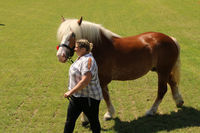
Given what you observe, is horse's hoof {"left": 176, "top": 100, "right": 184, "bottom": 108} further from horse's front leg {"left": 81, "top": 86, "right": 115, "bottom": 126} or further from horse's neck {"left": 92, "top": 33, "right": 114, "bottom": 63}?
horse's neck {"left": 92, "top": 33, "right": 114, "bottom": 63}

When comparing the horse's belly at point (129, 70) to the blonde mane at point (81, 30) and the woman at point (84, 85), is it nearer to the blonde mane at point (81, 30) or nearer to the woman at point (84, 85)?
the blonde mane at point (81, 30)

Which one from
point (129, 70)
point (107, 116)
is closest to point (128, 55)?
point (129, 70)

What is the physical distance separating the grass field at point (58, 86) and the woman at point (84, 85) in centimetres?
113

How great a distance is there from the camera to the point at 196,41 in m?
11.3

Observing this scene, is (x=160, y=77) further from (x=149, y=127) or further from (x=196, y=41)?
(x=196, y=41)

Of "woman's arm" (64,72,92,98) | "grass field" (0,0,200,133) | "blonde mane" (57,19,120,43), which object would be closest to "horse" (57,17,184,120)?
"blonde mane" (57,19,120,43)

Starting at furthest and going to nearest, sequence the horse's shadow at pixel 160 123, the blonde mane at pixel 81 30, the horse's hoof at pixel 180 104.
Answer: the horse's hoof at pixel 180 104
the horse's shadow at pixel 160 123
the blonde mane at pixel 81 30

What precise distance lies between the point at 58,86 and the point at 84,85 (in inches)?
147

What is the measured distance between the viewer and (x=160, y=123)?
469 cm

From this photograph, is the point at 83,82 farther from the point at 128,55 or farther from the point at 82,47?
the point at 128,55

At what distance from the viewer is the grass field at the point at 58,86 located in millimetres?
4711

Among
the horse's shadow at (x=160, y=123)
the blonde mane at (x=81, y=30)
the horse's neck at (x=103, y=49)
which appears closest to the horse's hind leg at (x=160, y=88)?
the horse's shadow at (x=160, y=123)

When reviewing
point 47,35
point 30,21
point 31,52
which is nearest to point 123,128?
point 31,52

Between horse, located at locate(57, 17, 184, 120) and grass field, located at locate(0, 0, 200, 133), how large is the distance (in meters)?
0.42
